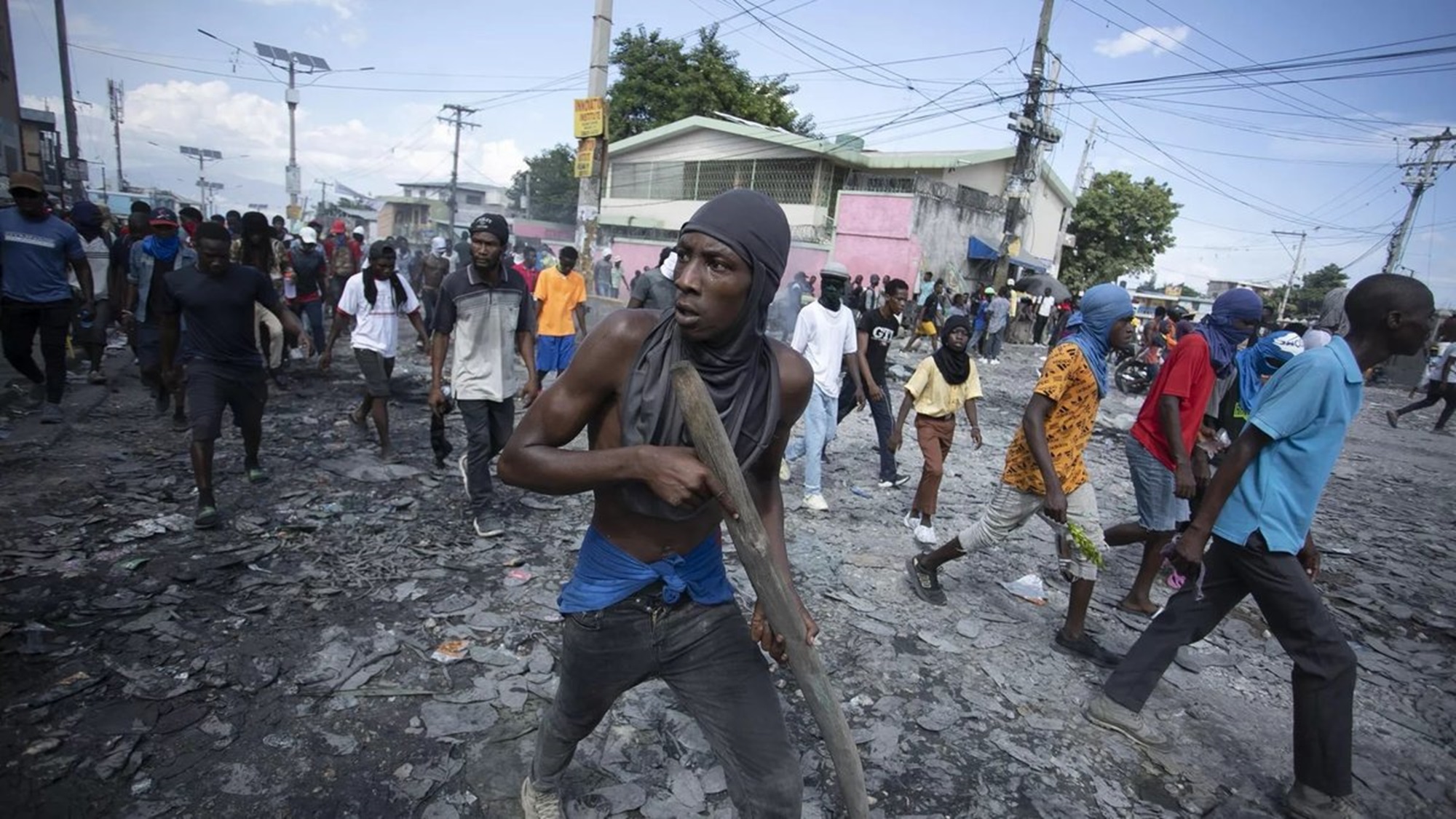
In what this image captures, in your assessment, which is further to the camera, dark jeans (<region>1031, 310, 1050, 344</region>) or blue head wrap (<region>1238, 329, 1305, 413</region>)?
dark jeans (<region>1031, 310, 1050, 344</region>)

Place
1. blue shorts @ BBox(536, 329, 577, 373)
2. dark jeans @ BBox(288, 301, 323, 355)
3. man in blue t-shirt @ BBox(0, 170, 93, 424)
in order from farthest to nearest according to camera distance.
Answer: dark jeans @ BBox(288, 301, 323, 355), blue shorts @ BBox(536, 329, 577, 373), man in blue t-shirt @ BBox(0, 170, 93, 424)

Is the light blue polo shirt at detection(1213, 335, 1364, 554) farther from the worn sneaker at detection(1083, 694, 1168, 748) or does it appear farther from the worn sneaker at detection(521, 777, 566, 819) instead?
the worn sneaker at detection(521, 777, 566, 819)

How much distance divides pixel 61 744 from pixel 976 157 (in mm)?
25817

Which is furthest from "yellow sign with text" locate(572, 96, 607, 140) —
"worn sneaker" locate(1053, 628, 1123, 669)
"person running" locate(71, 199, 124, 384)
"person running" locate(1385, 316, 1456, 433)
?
"person running" locate(1385, 316, 1456, 433)

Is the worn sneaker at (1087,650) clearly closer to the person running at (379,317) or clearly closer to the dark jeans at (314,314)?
the person running at (379,317)

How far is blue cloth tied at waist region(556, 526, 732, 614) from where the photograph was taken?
5.71ft

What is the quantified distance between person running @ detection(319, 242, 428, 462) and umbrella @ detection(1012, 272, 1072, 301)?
725 inches

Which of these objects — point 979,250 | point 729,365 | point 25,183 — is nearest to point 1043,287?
point 979,250

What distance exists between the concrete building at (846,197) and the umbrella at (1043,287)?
4.36ft

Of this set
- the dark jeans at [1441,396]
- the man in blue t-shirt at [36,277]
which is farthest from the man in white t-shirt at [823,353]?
the dark jeans at [1441,396]

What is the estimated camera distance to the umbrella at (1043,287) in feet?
67.4

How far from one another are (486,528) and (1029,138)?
65.9 ft

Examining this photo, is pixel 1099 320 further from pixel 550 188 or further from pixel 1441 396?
pixel 550 188

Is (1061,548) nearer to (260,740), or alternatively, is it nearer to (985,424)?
(260,740)
